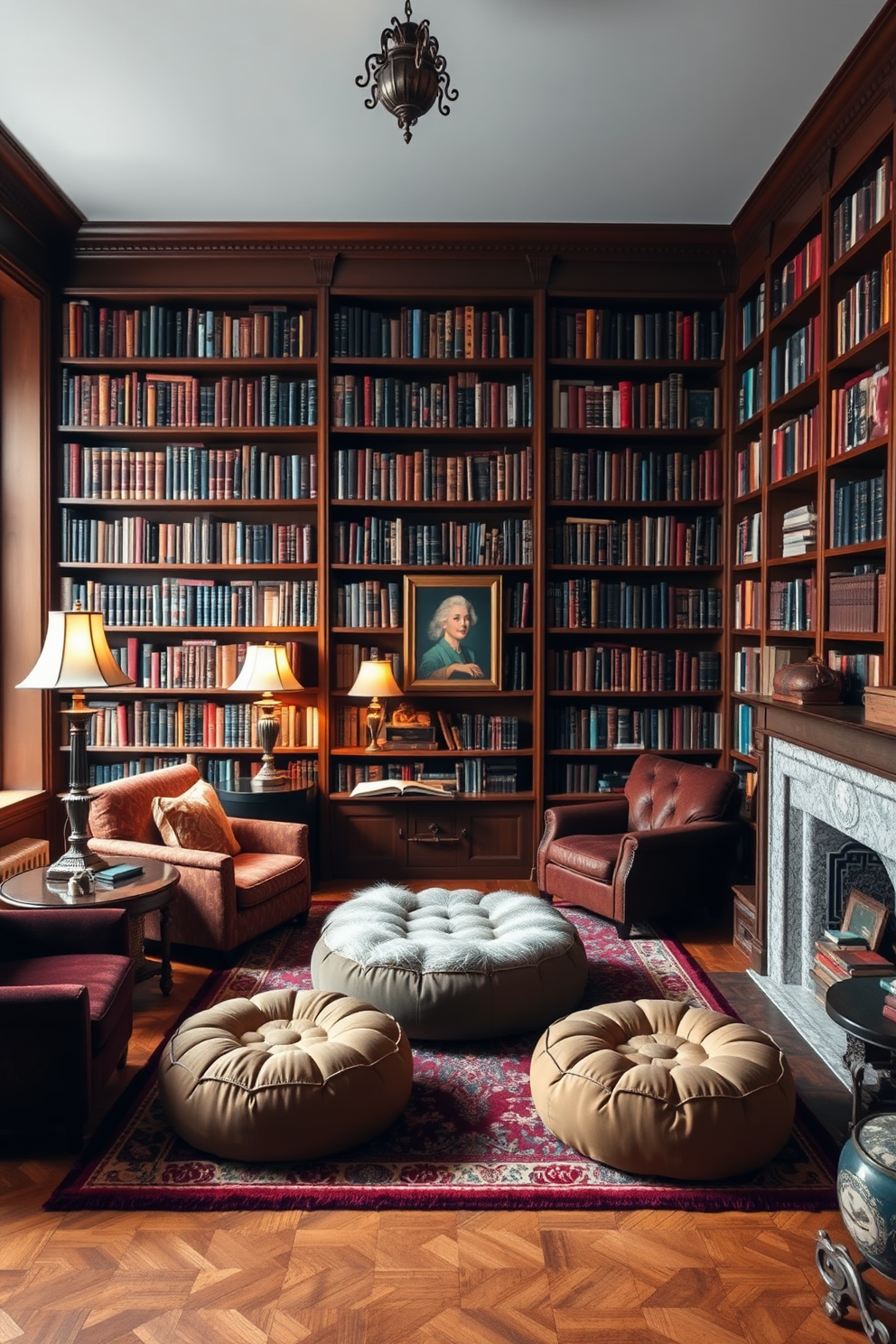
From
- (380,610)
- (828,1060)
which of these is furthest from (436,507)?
(828,1060)

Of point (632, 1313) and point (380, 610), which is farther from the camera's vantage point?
point (380, 610)

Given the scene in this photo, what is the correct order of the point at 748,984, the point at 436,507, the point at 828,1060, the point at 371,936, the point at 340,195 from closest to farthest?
the point at 828,1060
the point at 371,936
the point at 748,984
the point at 340,195
the point at 436,507

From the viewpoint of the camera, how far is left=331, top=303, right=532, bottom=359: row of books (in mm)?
5328

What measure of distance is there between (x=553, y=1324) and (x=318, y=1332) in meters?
0.50

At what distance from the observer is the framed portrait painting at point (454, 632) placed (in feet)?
17.9

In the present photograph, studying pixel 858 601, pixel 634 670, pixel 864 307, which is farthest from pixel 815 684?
pixel 634 670

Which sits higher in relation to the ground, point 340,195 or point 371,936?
point 340,195

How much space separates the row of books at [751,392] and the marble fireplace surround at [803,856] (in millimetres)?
1879

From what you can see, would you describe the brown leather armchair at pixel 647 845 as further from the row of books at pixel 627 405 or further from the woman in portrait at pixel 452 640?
the row of books at pixel 627 405

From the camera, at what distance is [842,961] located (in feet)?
11.0

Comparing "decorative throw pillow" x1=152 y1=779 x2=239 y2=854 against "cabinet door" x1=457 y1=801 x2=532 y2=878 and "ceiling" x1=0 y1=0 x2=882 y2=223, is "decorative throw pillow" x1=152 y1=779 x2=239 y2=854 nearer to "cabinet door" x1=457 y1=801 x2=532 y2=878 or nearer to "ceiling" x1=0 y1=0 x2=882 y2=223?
"cabinet door" x1=457 y1=801 x2=532 y2=878

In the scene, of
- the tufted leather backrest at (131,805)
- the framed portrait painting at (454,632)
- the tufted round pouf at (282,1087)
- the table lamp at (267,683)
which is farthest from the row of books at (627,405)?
the tufted round pouf at (282,1087)

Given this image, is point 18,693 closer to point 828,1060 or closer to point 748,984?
point 748,984

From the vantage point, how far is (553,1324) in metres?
2.00
